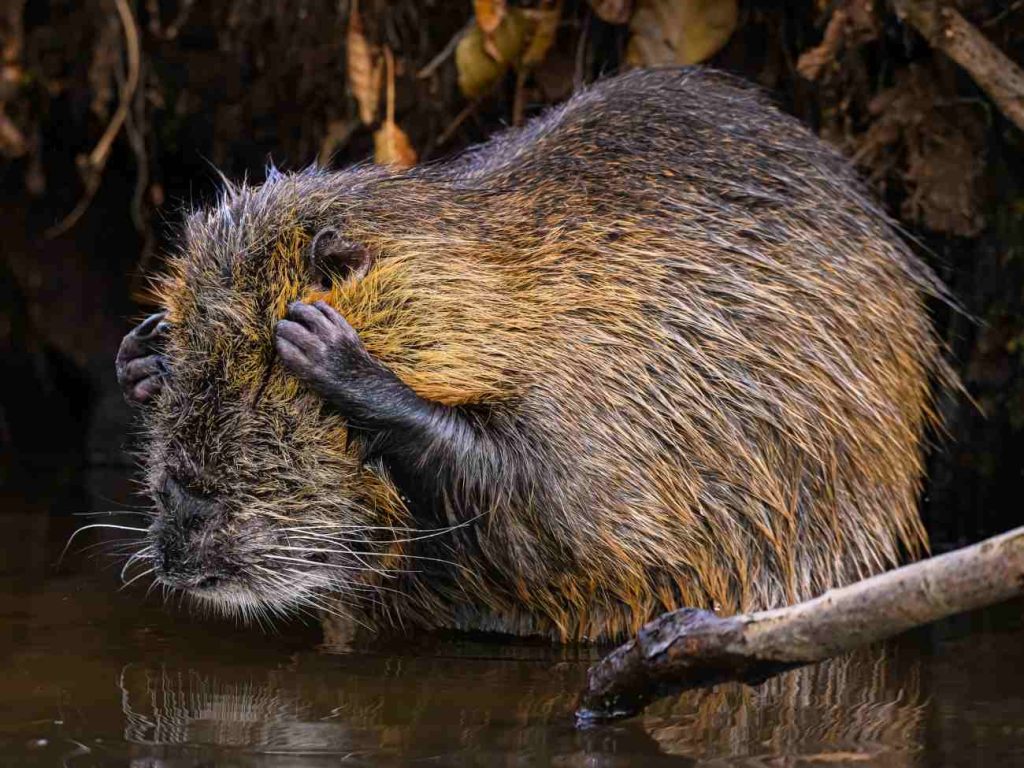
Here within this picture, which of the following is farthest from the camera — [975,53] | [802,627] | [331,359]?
[975,53]

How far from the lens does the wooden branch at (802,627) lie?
1868mm

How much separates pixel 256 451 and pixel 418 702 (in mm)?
585

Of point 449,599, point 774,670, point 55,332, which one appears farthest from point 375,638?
point 55,332

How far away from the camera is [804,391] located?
3.04 metres

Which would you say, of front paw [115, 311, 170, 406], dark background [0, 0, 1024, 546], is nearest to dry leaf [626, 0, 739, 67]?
dark background [0, 0, 1024, 546]

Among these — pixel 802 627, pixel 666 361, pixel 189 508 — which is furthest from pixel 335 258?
pixel 802 627

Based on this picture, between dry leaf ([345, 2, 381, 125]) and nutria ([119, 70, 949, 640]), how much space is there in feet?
2.96

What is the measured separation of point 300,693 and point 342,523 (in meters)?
0.38

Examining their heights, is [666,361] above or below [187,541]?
above

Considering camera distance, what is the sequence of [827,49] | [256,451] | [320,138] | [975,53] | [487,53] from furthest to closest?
[320,138], [487,53], [827,49], [975,53], [256,451]

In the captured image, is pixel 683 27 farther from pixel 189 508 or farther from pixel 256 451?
pixel 189 508

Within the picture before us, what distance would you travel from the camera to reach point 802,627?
1962mm

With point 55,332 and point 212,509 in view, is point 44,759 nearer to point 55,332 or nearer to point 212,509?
point 212,509

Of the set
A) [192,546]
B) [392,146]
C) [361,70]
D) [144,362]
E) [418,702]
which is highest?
[361,70]
